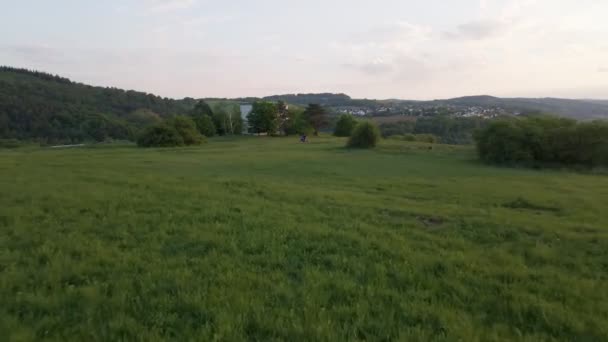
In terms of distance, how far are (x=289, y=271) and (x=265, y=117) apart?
7110 centimetres

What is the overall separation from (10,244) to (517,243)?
9763 millimetres

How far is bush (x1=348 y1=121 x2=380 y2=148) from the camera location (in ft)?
160

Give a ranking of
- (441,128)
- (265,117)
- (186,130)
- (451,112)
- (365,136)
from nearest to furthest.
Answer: (365,136)
(186,130)
(265,117)
(441,128)
(451,112)

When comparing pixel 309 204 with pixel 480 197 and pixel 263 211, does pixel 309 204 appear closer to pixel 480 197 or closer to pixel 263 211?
pixel 263 211

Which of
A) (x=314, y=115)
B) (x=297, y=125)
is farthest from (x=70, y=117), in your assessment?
(x=314, y=115)

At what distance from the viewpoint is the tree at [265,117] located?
7488cm

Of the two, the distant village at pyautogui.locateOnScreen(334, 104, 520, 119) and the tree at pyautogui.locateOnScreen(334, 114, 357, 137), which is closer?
the tree at pyautogui.locateOnScreen(334, 114, 357, 137)

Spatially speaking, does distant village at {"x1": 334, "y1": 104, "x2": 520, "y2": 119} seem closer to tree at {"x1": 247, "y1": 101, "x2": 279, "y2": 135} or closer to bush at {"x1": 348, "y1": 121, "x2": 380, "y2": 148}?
tree at {"x1": 247, "y1": 101, "x2": 279, "y2": 135}

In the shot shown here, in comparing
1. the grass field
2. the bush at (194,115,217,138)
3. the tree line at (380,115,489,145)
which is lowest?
the tree line at (380,115,489,145)

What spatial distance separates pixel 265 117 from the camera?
75062mm

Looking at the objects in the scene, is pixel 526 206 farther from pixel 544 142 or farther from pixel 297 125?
pixel 297 125

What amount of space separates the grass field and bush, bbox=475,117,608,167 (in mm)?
27109

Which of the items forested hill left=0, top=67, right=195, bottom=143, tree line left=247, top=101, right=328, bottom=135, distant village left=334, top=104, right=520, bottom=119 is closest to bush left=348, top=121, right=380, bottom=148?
tree line left=247, top=101, right=328, bottom=135

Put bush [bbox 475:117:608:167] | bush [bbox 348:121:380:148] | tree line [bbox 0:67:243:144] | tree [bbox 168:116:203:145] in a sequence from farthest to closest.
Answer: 1. tree line [bbox 0:67:243:144]
2. tree [bbox 168:116:203:145]
3. bush [bbox 348:121:380:148]
4. bush [bbox 475:117:608:167]
